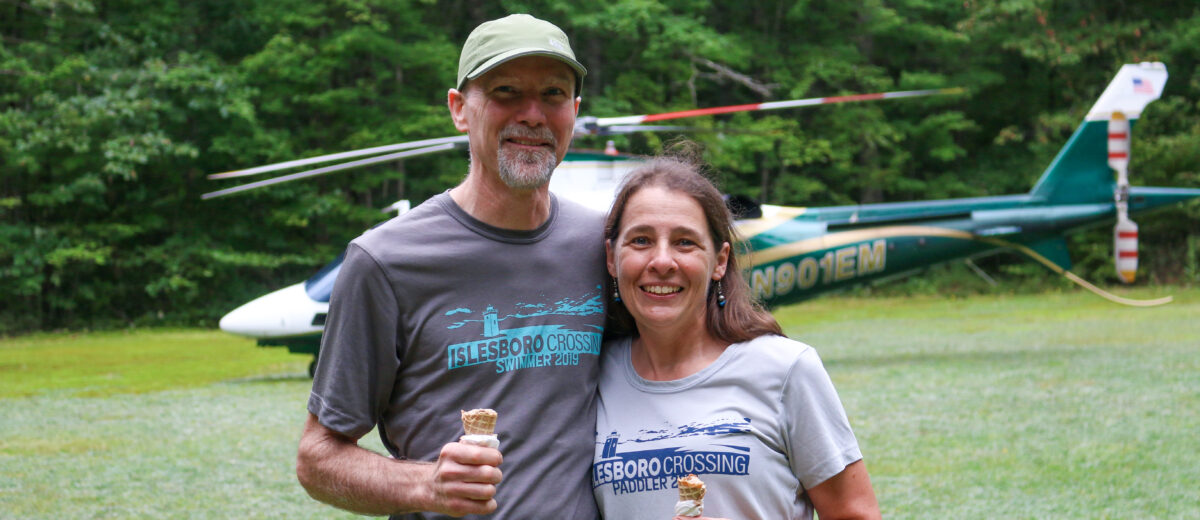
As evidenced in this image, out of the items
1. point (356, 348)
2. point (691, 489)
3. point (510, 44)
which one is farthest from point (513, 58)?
point (691, 489)

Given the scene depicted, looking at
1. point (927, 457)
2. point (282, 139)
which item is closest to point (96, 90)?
point (282, 139)

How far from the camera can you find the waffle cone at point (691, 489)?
1.78 meters

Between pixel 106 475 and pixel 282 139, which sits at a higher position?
pixel 282 139

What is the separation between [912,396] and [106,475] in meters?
6.21

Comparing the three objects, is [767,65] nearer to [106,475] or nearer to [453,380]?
[106,475]

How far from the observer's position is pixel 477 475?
1.70 m

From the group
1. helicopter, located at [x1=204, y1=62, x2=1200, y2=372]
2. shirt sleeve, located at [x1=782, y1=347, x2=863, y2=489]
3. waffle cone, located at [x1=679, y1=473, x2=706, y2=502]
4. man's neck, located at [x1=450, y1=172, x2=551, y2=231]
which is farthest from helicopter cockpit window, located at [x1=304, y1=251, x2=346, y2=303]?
waffle cone, located at [x1=679, y1=473, x2=706, y2=502]

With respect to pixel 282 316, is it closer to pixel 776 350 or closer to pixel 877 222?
pixel 877 222

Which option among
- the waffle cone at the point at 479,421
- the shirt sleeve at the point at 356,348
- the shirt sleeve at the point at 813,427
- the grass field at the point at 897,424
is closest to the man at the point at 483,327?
the shirt sleeve at the point at 356,348

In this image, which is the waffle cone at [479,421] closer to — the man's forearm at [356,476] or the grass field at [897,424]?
the man's forearm at [356,476]

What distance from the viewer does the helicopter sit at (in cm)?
1060

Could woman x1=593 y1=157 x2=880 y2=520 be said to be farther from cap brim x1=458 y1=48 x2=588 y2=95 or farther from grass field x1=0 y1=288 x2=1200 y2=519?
grass field x1=0 y1=288 x2=1200 y2=519

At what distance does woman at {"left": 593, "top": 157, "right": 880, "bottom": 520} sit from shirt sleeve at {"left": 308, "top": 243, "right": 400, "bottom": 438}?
0.43m

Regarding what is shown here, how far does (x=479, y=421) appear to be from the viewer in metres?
1.72
